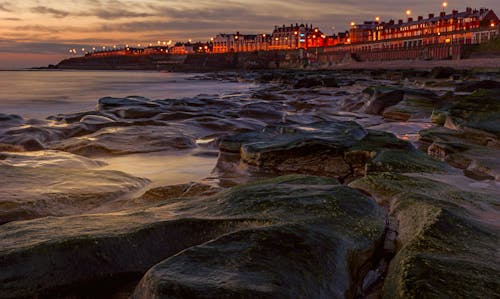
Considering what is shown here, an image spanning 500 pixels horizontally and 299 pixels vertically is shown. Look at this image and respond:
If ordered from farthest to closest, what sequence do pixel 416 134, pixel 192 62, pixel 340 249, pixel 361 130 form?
pixel 192 62 < pixel 416 134 < pixel 361 130 < pixel 340 249

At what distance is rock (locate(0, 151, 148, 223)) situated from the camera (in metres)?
3.83

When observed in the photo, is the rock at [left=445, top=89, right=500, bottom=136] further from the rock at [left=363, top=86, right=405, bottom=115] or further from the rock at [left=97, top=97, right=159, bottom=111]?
the rock at [left=97, top=97, right=159, bottom=111]

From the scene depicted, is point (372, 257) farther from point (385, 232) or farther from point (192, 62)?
point (192, 62)

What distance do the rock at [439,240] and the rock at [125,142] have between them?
4512 mm

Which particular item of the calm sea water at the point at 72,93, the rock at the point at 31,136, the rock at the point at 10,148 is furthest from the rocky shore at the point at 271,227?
the calm sea water at the point at 72,93

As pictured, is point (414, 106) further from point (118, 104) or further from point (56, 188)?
point (56, 188)

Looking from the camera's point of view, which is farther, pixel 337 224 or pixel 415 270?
pixel 337 224

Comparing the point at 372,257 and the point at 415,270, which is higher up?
the point at 415,270

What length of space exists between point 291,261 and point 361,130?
4.48 metres

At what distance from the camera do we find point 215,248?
1.94 m

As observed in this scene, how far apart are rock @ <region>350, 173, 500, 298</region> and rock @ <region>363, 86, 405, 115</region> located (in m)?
8.94

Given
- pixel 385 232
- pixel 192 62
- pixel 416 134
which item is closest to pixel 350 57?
pixel 192 62

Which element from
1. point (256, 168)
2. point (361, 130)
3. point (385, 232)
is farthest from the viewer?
point (361, 130)

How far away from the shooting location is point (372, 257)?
2309mm
